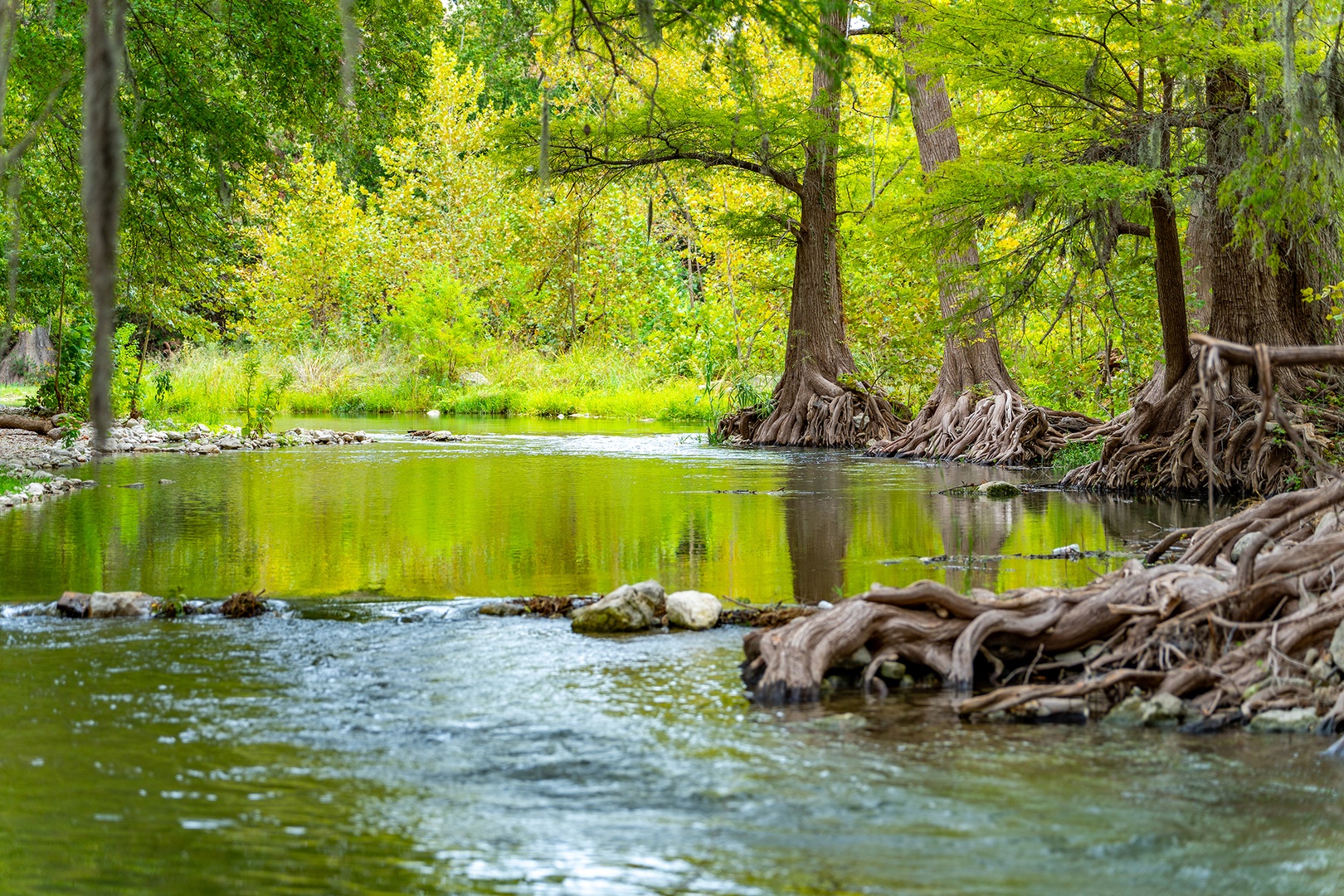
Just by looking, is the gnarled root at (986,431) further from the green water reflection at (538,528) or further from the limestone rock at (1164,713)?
the limestone rock at (1164,713)

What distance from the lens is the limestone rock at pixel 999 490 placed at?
1373cm

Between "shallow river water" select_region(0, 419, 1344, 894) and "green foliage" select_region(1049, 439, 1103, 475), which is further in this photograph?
"green foliage" select_region(1049, 439, 1103, 475)

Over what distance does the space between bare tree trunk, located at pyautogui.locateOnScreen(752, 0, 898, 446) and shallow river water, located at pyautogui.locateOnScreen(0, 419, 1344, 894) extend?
521 inches

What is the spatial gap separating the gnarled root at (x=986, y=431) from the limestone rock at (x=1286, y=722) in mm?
13088

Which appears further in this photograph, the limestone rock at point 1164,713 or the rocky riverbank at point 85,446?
the rocky riverbank at point 85,446

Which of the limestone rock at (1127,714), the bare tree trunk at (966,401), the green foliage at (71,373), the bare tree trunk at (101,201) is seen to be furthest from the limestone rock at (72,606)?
the green foliage at (71,373)

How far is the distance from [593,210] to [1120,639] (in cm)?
1851

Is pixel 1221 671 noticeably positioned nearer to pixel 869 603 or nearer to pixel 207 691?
pixel 869 603

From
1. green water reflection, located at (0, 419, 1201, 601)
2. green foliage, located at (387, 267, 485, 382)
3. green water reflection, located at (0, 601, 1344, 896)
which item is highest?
green foliage, located at (387, 267, 485, 382)

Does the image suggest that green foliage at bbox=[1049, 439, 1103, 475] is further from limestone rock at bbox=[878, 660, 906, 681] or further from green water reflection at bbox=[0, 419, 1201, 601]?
limestone rock at bbox=[878, 660, 906, 681]

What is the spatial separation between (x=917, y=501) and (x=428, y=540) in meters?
4.93

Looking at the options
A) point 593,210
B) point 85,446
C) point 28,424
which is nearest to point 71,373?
point 28,424

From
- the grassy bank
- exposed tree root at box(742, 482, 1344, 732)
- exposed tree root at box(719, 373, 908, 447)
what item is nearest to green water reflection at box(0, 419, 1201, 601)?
exposed tree root at box(742, 482, 1344, 732)

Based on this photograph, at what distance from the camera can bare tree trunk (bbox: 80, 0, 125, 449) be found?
2.54 metres
